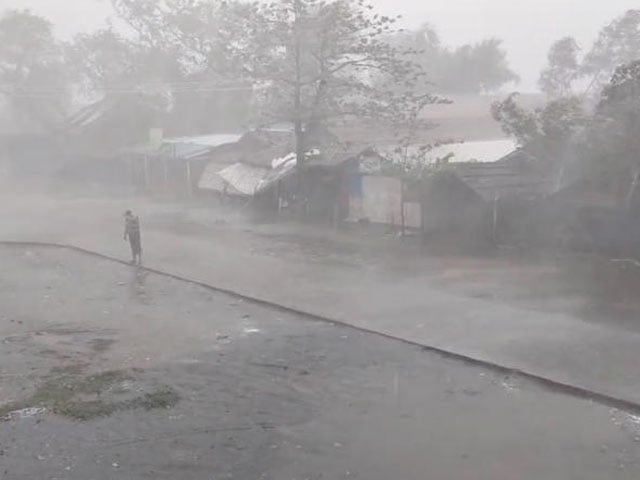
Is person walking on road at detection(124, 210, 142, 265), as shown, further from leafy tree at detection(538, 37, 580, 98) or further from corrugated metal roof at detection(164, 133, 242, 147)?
leafy tree at detection(538, 37, 580, 98)

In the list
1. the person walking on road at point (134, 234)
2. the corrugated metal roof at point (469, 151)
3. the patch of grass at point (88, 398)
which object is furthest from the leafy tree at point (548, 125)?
the patch of grass at point (88, 398)

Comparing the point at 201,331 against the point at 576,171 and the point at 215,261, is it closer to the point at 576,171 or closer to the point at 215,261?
the point at 215,261

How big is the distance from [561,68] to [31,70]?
2964 cm

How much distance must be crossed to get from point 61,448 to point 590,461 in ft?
17.1

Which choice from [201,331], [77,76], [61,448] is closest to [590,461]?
[61,448]

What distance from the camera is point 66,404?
340 inches

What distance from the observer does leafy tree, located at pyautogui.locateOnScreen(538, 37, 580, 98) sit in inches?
1368

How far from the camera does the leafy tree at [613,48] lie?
1271 inches

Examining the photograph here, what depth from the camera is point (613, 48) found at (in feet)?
110

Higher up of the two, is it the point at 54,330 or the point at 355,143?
the point at 355,143

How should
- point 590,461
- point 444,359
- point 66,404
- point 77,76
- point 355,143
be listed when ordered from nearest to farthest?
point 590,461 → point 66,404 → point 444,359 → point 355,143 → point 77,76

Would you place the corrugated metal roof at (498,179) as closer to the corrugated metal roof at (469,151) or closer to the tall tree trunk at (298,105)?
the corrugated metal roof at (469,151)

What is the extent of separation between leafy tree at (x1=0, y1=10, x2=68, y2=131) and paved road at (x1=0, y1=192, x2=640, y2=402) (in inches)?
841

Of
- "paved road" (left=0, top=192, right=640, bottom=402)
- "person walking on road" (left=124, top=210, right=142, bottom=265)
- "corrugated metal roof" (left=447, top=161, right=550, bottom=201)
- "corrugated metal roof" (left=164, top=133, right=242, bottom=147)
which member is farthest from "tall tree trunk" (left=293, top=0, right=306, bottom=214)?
"corrugated metal roof" (left=164, top=133, right=242, bottom=147)
